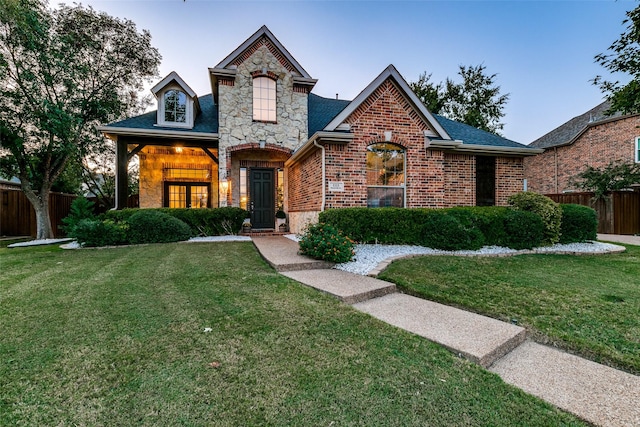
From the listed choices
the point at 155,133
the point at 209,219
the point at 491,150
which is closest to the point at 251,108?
the point at 155,133

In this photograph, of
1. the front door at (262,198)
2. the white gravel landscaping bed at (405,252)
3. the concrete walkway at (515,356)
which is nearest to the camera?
the concrete walkway at (515,356)

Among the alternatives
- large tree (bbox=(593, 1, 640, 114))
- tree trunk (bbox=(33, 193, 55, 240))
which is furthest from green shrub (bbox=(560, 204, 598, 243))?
tree trunk (bbox=(33, 193, 55, 240))

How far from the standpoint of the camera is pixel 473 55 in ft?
76.7

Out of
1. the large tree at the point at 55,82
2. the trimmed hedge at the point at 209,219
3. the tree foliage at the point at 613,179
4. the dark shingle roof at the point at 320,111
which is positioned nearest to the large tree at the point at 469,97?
the tree foliage at the point at 613,179

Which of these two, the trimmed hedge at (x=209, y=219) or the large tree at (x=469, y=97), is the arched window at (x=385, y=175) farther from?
the large tree at (x=469, y=97)

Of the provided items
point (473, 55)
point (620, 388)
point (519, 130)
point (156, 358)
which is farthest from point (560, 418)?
point (519, 130)

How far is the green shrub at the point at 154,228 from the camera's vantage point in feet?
27.6

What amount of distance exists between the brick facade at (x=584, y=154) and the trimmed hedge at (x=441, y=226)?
14208mm

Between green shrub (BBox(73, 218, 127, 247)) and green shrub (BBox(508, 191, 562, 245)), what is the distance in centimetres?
1140

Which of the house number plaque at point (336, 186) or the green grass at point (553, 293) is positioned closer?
the green grass at point (553, 293)

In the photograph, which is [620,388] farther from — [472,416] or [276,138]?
[276,138]

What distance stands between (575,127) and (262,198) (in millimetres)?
21370

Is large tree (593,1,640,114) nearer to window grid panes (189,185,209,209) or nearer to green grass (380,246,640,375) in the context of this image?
green grass (380,246,640,375)

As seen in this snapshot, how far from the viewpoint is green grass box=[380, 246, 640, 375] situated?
2682mm
